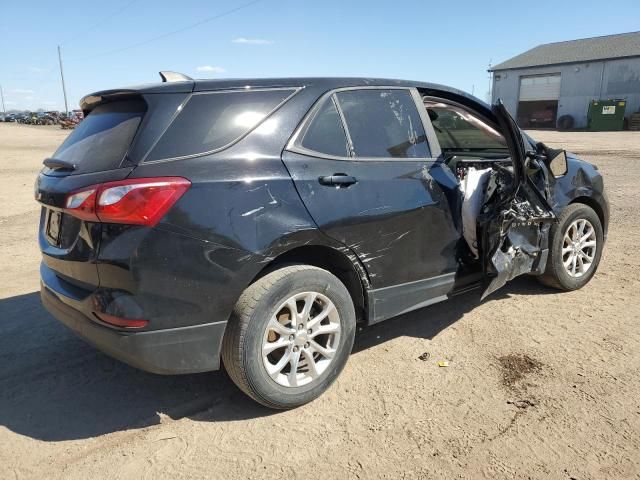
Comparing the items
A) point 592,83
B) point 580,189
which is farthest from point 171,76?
point 592,83

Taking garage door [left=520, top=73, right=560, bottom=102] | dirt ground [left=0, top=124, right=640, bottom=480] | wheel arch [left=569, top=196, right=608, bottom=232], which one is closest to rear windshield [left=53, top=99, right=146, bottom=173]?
dirt ground [left=0, top=124, right=640, bottom=480]

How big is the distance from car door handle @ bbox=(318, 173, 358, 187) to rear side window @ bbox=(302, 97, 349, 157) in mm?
141

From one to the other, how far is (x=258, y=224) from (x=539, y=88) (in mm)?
46938

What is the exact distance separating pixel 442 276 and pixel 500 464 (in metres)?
1.43

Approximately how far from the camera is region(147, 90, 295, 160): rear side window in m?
2.58

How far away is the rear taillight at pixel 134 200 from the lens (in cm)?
242

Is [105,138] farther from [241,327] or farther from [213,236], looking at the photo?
[241,327]

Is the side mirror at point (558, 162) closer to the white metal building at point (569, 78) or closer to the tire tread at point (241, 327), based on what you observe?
the tire tread at point (241, 327)

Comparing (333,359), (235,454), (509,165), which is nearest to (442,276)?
(333,359)

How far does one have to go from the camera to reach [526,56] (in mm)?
47062

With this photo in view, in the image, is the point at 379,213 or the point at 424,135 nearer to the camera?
the point at 379,213

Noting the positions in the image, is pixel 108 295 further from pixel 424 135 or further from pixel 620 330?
pixel 620 330

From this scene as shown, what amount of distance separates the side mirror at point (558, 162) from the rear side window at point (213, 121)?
2.46 m

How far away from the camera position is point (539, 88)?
143ft
